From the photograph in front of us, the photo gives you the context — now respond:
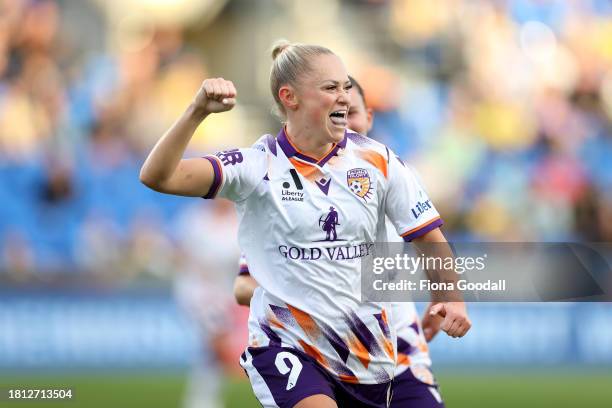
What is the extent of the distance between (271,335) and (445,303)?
0.87 meters

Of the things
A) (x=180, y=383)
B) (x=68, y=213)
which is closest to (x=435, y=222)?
(x=180, y=383)

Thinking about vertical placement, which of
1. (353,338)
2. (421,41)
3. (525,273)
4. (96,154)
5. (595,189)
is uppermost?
(421,41)

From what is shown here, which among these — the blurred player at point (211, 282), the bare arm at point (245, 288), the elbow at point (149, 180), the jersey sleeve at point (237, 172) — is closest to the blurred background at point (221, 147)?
the blurred player at point (211, 282)

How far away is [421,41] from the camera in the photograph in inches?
699

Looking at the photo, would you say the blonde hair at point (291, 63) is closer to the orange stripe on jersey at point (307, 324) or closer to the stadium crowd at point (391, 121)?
the orange stripe on jersey at point (307, 324)

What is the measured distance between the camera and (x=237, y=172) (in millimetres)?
5234

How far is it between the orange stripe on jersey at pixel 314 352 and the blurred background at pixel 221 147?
305 inches

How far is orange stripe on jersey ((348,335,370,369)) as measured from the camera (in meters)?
5.32

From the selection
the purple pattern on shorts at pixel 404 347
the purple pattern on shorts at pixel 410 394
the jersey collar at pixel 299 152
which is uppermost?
the jersey collar at pixel 299 152

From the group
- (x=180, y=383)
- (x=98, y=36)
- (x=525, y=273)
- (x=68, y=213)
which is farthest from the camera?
(x=98, y=36)

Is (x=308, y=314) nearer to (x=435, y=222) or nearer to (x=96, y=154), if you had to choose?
(x=435, y=222)

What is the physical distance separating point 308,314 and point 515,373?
1016 centimetres

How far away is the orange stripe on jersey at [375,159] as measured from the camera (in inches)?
211

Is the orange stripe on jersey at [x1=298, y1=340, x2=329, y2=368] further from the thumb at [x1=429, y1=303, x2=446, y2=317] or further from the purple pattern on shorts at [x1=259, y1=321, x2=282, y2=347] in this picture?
the thumb at [x1=429, y1=303, x2=446, y2=317]
